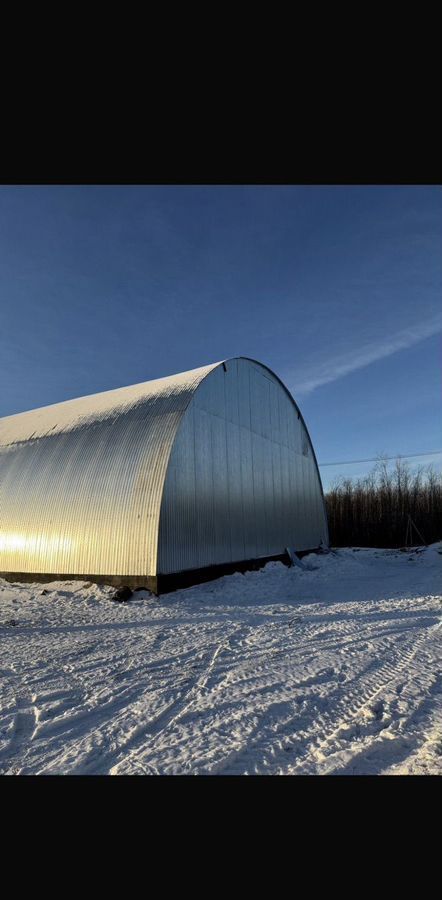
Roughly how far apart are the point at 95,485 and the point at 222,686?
10290 millimetres

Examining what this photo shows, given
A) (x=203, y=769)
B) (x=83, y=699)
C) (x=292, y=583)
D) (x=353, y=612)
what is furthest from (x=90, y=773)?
(x=292, y=583)

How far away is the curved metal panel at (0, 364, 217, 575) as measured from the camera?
14344 mm

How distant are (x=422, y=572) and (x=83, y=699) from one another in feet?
51.3

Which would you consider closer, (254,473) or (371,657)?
(371,657)

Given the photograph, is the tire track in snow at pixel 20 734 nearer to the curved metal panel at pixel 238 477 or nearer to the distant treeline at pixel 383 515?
the curved metal panel at pixel 238 477

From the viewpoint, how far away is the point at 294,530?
2277cm

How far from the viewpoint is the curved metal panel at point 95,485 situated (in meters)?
14.3

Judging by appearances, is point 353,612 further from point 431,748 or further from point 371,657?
point 431,748

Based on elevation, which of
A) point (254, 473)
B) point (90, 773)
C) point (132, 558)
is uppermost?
point (254, 473)

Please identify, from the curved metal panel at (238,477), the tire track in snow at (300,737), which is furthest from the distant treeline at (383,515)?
the tire track in snow at (300,737)

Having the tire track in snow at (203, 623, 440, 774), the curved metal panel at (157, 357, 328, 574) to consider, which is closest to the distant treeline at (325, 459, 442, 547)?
the curved metal panel at (157, 357, 328, 574)

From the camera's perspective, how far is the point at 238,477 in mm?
18516

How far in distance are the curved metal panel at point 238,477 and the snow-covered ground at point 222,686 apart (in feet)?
8.19

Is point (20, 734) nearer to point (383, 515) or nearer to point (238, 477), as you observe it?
point (238, 477)
